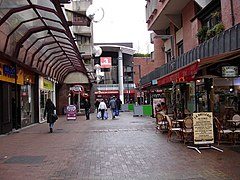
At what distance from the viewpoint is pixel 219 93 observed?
14.6 m

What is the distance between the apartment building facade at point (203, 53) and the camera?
34.8 feet

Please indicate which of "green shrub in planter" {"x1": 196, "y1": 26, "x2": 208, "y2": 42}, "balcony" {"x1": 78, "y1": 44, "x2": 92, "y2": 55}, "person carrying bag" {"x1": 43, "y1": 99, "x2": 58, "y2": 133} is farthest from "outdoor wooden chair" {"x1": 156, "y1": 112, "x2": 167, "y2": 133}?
"balcony" {"x1": 78, "y1": 44, "x2": 92, "y2": 55}

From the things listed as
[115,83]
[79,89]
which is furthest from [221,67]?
[115,83]

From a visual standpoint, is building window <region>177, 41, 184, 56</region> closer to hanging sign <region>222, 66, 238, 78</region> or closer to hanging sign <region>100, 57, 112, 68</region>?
hanging sign <region>222, 66, 238, 78</region>

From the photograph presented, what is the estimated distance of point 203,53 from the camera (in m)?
12.7

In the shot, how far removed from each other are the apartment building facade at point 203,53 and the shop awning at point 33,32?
4956 mm

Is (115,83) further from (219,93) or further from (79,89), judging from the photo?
(219,93)

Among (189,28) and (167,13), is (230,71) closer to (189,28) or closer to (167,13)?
(189,28)

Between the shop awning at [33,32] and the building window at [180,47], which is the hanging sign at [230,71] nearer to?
the shop awning at [33,32]

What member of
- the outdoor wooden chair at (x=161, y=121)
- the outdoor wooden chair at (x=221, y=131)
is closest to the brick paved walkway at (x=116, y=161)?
the outdoor wooden chair at (x=221, y=131)

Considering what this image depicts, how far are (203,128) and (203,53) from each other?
11.5 ft

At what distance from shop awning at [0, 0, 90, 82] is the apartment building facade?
496cm

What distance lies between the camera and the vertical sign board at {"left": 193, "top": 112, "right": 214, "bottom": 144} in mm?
10219

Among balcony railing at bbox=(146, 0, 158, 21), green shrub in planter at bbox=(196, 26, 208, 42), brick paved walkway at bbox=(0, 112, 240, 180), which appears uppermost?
balcony railing at bbox=(146, 0, 158, 21)
